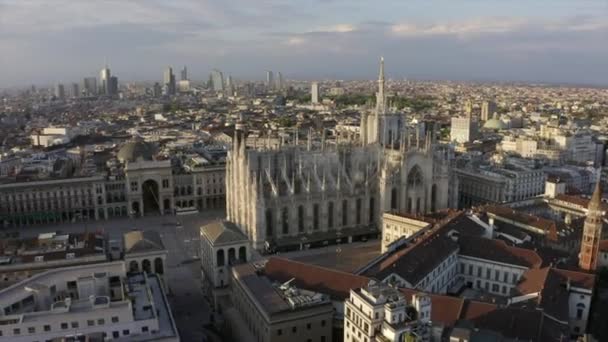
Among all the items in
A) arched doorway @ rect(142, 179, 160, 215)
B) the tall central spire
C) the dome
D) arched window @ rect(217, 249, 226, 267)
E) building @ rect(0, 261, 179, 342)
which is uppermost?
the tall central spire

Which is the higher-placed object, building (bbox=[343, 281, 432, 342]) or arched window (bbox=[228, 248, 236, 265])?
building (bbox=[343, 281, 432, 342])

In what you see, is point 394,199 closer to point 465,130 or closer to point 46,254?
point 46,254

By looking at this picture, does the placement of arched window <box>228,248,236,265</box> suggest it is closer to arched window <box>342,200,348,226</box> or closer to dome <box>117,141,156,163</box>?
arched window <box>342,200,348,226</box>

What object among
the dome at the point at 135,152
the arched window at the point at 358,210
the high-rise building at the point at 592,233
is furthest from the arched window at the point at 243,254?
the dome at the point at 135,152

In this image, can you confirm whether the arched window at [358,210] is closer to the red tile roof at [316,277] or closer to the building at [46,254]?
the red tile roof at [316,277]

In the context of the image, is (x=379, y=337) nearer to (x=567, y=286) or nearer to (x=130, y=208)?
(x=567, y=286)

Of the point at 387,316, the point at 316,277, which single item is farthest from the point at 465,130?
the point at 387,316

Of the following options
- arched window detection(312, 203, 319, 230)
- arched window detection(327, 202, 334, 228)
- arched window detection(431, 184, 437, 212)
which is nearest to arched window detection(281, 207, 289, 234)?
arched window detection(312, 203, 319, 230)
